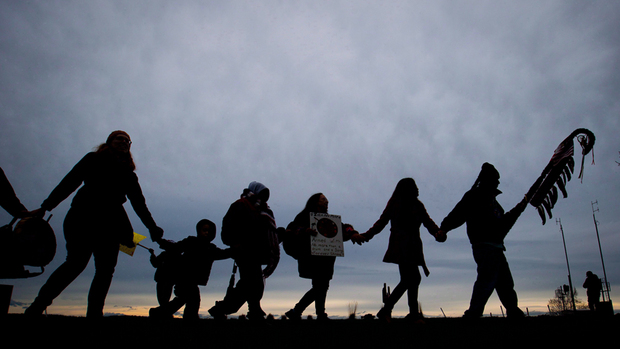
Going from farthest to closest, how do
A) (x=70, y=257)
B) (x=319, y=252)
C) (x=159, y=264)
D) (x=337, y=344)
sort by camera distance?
1. (x=159, y=264)
2. (x=319, y=252)
3. (x=70, y=257)
4. (x=337, y=344)

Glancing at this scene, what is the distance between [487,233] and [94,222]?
4733 millimetres

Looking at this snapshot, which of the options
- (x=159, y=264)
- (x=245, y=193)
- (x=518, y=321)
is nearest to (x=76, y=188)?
(x=245, y=193)

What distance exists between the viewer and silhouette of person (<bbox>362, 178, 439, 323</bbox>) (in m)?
5.33

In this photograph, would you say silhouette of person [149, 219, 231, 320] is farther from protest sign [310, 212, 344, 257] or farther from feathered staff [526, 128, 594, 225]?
feathered staff [526, 128, 594, 225]

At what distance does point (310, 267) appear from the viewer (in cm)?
579

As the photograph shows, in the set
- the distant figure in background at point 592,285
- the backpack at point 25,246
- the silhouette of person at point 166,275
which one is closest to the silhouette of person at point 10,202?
the backpack at point 25,246

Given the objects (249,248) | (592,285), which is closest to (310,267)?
(249,248)

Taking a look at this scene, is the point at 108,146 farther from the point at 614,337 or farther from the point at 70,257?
the point at 614,337

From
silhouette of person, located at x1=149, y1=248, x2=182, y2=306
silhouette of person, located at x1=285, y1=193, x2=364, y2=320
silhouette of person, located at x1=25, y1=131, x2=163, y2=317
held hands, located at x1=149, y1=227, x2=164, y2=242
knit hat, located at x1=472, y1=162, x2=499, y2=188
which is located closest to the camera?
silhouette of person, located at x1=25, y1=131, x2=163, y2=317

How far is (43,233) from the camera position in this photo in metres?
3.92

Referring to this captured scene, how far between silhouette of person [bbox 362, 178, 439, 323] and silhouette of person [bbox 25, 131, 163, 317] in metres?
3.54

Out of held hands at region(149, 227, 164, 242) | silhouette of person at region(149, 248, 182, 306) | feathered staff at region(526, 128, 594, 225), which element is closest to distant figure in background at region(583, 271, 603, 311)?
feathered staff at region(526, 128, 594, 225)

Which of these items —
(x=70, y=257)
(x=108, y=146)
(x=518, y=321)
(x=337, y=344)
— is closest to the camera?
(x=337, y=344)

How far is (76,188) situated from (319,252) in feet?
10.8
